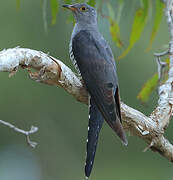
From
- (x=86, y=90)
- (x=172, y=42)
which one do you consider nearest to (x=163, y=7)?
(x=172, y=42)

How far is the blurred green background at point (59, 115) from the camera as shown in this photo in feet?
29.4

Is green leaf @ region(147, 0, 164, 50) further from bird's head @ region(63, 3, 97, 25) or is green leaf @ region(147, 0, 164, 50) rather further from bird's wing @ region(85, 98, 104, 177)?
bird's head @ region(63, 3, 97, 25)

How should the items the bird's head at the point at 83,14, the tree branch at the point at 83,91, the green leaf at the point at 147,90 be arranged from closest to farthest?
1. the tree branch at the point at 83,91
2. the green leaf at the point at 147,90
3. the bird's head at the point at 83,14

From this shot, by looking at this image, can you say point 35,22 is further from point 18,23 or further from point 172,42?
point 172,42

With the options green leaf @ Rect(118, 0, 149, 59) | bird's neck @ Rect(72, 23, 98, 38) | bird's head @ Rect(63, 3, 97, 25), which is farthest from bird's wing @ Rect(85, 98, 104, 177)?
bird's head @ Rect(63, 3, 97, 25)

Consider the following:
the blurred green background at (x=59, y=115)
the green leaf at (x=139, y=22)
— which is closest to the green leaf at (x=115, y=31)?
the green leaf at (x=139, y=22)

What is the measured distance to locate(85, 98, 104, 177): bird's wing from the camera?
368 cm

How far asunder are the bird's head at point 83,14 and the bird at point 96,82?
0.97ft

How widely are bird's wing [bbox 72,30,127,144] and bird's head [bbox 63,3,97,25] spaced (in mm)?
458

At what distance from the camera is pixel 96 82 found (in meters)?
4.00

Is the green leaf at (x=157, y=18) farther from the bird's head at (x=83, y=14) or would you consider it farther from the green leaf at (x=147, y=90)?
the bird's head at (x=83, y=14)

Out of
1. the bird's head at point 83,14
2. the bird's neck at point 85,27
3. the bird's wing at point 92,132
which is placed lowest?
the bird's wing at point 92,132

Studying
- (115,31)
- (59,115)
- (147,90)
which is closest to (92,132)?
(147,90)

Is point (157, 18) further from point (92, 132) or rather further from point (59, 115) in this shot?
point (59, 115)
